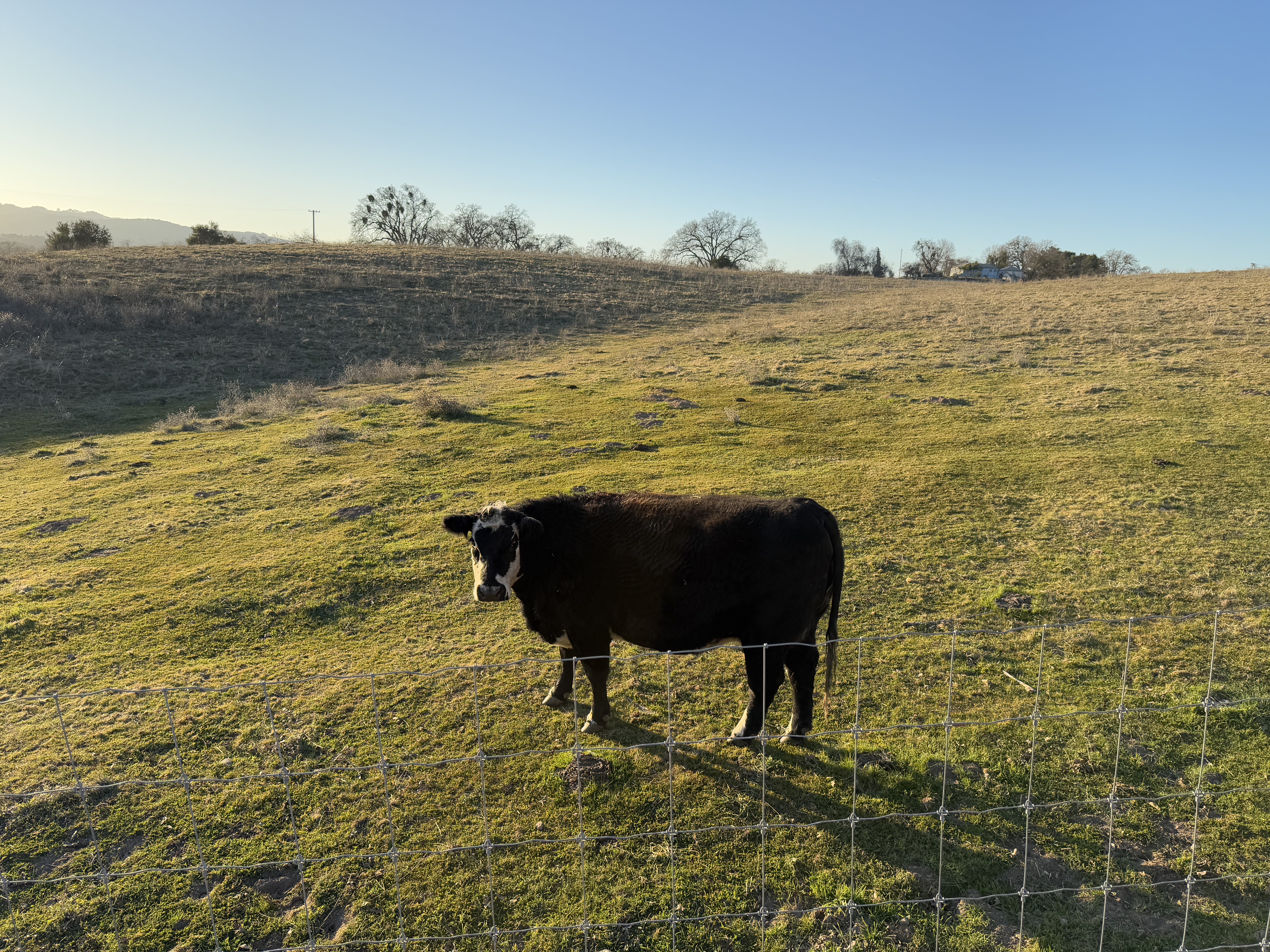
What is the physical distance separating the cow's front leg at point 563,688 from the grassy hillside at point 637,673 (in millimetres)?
171

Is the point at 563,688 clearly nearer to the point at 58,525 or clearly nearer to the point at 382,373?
the point at 58,525

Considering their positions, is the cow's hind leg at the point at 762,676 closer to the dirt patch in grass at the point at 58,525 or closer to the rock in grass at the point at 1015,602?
the rock in grass at the point at 1015,602

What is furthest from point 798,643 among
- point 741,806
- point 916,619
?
point 916,619

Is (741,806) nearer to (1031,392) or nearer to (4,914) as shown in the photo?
(4,914)

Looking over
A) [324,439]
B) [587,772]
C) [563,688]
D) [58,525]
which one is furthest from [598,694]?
[324,439]

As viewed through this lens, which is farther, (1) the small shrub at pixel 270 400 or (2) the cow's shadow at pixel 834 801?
(1) the small shrub at pixel 270 400

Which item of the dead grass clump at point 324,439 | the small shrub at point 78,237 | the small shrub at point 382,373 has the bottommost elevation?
the dead grass clump at point 324,439

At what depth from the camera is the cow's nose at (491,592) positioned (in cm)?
533

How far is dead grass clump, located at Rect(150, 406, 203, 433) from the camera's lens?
1770cm

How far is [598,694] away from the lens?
589 cm

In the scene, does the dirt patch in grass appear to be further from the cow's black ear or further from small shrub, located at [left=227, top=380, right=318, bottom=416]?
the cow's black ear

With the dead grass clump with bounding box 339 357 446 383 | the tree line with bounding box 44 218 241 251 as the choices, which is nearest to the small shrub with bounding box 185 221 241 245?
the tree line with bounding box 44 218 241 251

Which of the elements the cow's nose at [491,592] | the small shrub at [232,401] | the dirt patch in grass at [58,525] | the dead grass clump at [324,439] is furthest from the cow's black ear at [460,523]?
the small shrub at [232,401]

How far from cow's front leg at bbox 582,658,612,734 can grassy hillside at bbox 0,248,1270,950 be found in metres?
0.31
